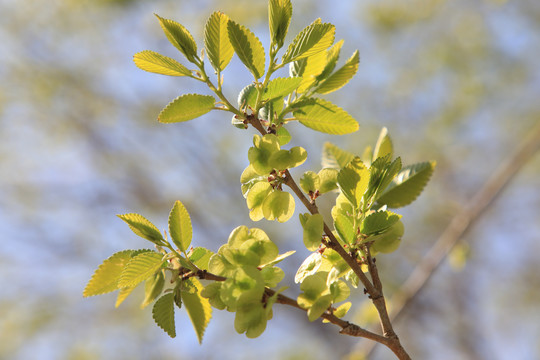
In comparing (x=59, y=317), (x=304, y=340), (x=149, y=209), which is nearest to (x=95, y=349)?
(x=59, y=317)

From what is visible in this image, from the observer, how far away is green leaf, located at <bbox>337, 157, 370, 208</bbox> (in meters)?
0.46

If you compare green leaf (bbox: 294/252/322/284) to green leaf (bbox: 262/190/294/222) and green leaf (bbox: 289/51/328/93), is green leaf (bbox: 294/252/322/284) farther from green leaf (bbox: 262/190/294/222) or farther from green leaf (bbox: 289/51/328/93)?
green leaf (bbox: 289/51/328/93)

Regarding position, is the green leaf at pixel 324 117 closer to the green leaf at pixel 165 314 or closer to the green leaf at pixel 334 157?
the green leaf at pixel 334 157

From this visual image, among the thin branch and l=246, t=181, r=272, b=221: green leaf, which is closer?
l=246, t=181, r=272, b=221: green leaf

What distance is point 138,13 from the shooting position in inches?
144

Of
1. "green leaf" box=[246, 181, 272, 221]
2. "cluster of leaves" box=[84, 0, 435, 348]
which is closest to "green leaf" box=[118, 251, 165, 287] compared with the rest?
"cluster of leaves" box=[84, 0, 435, 348]

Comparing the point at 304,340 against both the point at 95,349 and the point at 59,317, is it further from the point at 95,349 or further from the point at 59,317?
the point at 59,317

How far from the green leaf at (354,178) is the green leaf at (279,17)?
0.14 meters

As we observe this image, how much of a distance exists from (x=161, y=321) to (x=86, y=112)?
3.90 meters

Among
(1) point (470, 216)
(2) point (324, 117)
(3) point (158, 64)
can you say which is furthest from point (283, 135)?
(1) point (470, 216)

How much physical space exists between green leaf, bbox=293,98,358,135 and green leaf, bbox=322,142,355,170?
0.35ft

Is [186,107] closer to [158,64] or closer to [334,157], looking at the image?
[158,64]

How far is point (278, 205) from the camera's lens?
0.49 m

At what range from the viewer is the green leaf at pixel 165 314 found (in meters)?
0.45
